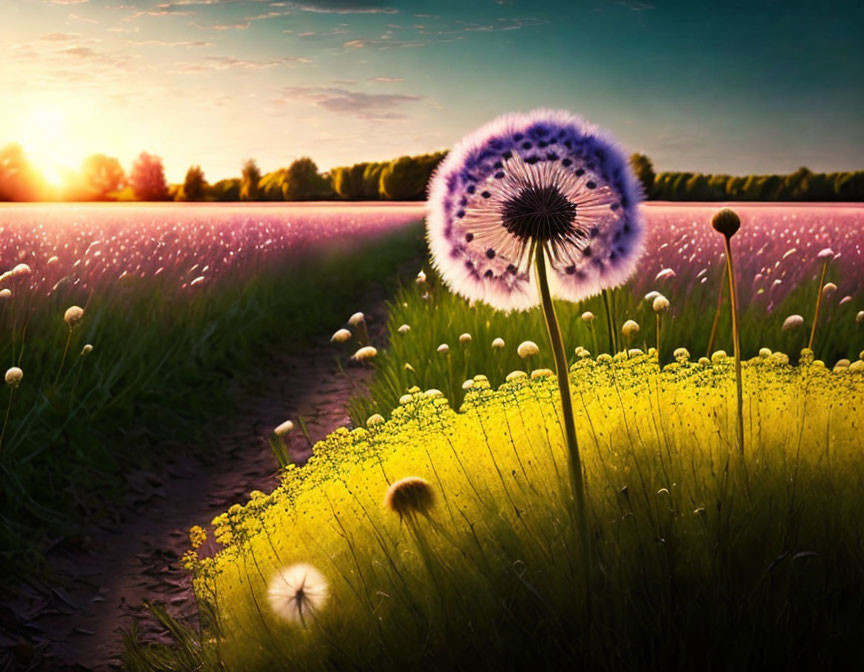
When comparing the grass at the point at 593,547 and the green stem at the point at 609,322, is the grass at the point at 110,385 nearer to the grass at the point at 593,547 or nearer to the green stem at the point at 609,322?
the grass at the point at 593,547

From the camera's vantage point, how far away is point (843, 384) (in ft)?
9.32

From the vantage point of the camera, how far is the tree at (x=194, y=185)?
199 feet

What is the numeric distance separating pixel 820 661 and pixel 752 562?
33cm

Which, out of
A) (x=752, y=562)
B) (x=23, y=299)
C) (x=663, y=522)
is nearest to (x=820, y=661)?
(x=752, y=562)

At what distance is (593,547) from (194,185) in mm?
64250

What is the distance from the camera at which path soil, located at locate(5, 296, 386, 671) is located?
3.84 metres

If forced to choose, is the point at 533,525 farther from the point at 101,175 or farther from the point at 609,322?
the point at 101,175

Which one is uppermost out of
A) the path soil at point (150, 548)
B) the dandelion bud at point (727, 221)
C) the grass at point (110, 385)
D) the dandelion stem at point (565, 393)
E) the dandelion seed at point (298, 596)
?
the dandelion bud at point (727, 221)

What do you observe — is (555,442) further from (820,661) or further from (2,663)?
(2,663)

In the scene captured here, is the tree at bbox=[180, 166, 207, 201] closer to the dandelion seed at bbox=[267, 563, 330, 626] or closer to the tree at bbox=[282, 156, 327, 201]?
the tree at bbox=[282, 156, 327, 201]

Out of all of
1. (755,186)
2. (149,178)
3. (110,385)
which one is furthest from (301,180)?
(110,385)

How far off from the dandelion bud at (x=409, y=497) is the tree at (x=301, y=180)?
6170 cm

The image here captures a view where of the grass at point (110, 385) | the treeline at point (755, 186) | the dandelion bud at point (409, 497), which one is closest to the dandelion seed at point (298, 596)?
the dandelion bud at point (409, 497)

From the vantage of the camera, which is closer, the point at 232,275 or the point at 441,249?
the point at 441,249
